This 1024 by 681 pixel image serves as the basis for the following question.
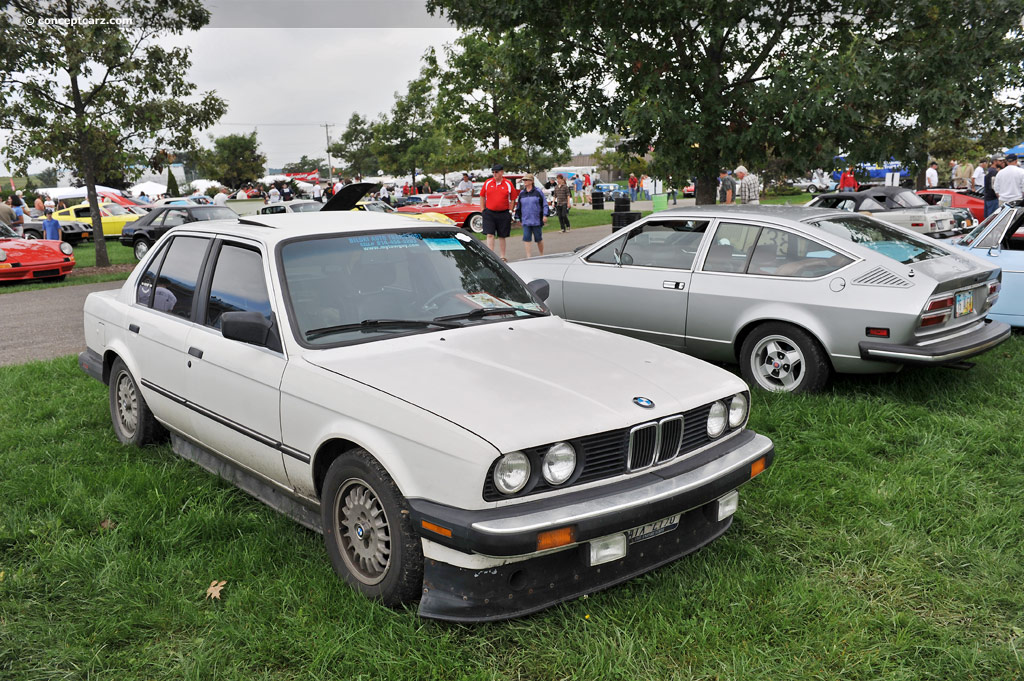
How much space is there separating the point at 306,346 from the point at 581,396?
4.18ft

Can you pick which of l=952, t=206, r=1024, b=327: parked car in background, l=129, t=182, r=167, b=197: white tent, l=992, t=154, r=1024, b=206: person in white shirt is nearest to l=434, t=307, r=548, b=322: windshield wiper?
l=952, t=206, r=1024, b=327: parked car in background

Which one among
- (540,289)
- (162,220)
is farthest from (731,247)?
(162,220)

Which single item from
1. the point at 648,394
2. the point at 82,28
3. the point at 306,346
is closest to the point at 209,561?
the point at 306,346

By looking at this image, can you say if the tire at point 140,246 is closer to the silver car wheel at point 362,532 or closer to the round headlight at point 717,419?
the silver car wheel at point 362,532

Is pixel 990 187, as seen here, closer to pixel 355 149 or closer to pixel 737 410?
pixel 737 410

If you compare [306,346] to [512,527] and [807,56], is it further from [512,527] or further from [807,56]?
[807,56]

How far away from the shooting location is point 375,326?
12.4 ft

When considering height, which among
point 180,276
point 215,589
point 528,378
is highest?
point 180,276

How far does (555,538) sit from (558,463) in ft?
0.92

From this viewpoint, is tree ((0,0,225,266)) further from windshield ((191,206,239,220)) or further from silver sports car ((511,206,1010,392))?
silver sports car ((511,206,1010,392))

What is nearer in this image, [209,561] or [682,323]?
[209,561]

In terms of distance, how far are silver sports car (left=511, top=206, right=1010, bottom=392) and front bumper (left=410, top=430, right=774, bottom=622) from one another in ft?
9.12

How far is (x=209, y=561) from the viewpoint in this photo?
3684 mm

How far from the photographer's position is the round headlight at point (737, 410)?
141 inches
